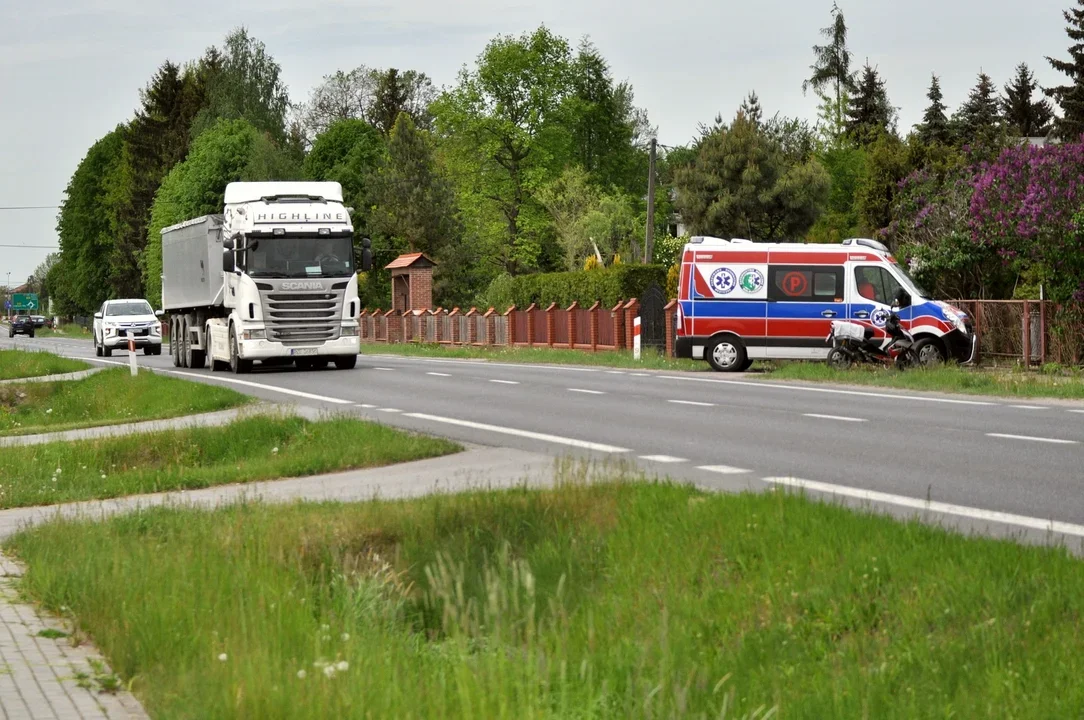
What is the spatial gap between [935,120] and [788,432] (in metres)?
82.9

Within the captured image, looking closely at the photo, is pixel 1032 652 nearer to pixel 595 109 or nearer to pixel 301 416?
pixel 301 416

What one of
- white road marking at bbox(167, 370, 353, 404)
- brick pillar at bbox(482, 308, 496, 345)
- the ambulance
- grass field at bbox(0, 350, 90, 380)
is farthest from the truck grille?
brick pillar at bbox(482, 308, 496, 345)

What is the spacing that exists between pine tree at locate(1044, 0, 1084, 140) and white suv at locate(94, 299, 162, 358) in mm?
46046

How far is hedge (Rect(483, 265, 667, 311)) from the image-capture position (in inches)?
1764

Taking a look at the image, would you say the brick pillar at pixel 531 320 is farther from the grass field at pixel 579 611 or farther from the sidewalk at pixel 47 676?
the sidewalk at pixel 47 676

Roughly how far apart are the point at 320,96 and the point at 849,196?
4057 centimetres

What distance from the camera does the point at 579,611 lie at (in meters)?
7.61

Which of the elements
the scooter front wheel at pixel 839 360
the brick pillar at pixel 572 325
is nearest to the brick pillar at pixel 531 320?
the brick pillar at pixel 572 325

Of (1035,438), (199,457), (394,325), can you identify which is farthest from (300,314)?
(394,325)

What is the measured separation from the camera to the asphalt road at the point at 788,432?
1127cm

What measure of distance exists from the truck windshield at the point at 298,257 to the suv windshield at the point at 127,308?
946 inches

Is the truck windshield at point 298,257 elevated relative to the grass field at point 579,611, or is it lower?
elevated

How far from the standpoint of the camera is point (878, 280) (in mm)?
30188

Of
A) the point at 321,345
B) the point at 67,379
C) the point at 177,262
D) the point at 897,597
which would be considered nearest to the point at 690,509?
the point at 897,597
